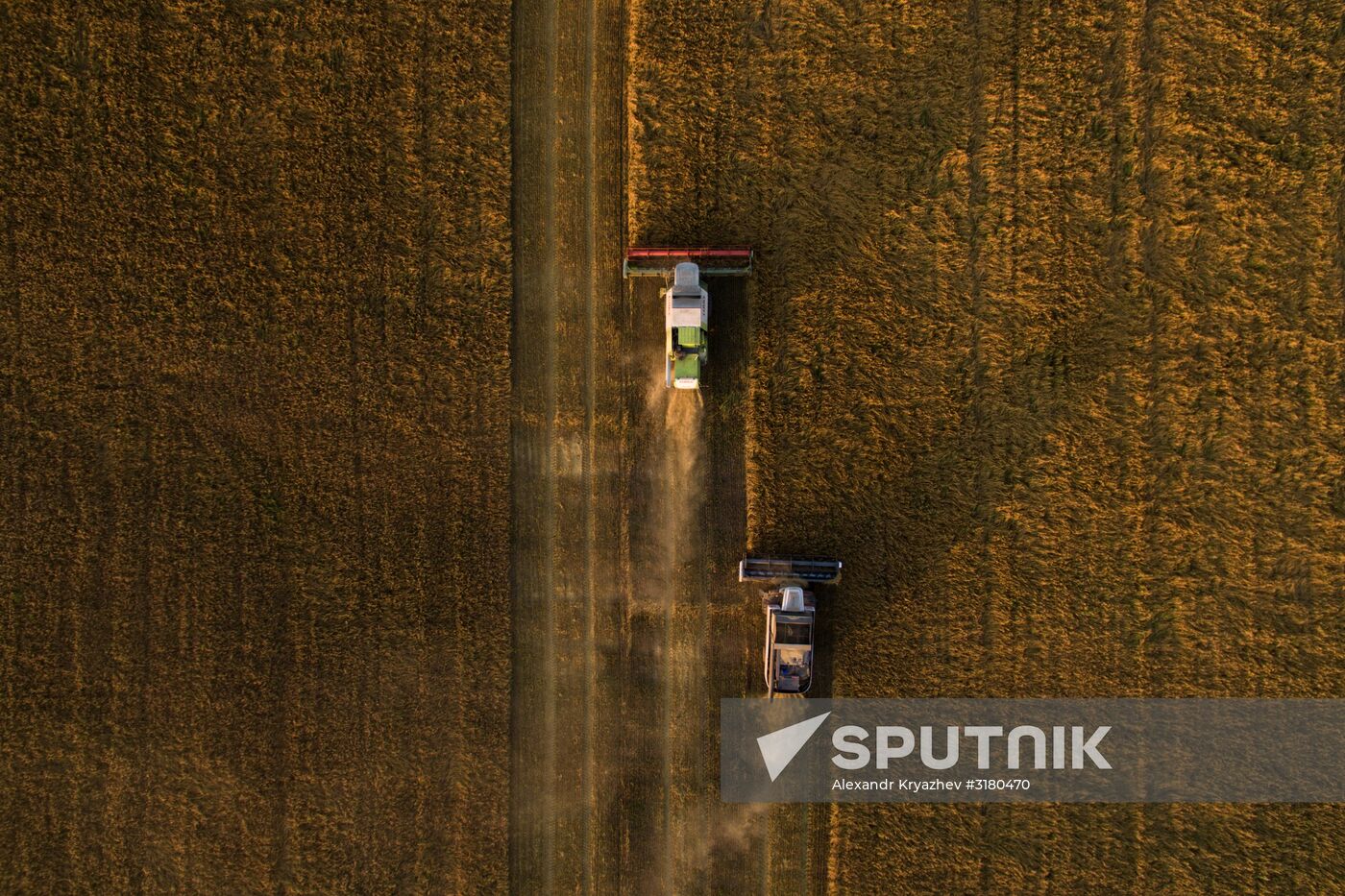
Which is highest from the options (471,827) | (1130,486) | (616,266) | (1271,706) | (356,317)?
(616,266)

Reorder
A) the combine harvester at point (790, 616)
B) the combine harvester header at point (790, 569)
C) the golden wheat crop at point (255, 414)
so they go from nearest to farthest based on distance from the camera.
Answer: the combine harvester at point (790, 616) → the combine harvester header at point (790, 569) → the golden wheat crop at point (255, 414)

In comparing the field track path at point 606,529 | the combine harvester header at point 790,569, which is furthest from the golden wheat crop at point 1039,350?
the field track path at point 606,529

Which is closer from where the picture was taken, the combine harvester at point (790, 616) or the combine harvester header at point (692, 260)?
the combine harvester at point (790, 616)

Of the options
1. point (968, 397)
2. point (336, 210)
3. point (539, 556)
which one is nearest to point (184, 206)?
point (336, 210)

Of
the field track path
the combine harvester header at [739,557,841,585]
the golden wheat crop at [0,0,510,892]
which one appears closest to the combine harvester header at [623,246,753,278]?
the field track path

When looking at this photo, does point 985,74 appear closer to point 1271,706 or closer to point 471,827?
point 1271,706

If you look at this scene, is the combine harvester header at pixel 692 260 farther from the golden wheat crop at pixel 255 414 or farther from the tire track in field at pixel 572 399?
the golden wheat crop at pixel 255 414
